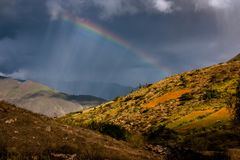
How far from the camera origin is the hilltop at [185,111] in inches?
3071

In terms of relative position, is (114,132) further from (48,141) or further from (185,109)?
(185,109)

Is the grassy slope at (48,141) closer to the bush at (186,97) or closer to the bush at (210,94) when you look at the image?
the bush at (210,94)

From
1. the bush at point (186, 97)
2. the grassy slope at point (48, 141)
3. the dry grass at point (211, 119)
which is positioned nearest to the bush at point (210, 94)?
the bush at point (186, 97)

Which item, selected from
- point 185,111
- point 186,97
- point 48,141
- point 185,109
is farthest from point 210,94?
point 48,141

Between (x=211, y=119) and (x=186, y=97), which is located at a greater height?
(x=186, y=97)

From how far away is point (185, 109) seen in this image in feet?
403

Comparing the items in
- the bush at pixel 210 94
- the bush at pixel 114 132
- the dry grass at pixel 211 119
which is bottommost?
the bush at pixel 114 132

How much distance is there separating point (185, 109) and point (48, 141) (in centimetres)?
9796

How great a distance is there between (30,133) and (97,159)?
18.2ft

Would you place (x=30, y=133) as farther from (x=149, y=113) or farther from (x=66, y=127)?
(x=149, y=113)

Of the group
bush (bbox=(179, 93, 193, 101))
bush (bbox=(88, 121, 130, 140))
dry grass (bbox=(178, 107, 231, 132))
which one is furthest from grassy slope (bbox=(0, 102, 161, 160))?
bush (bbox=(179, 93, 193, 101))

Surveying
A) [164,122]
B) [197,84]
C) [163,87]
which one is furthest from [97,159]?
[163,87]

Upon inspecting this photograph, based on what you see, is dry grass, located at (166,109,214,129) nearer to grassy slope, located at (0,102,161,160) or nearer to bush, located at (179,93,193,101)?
bush, located at (179,93,193,101)

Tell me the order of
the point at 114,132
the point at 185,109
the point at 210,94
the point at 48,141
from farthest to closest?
the point at 210,94, the point at 185,109, the point at 114,132, the point at 48,141
